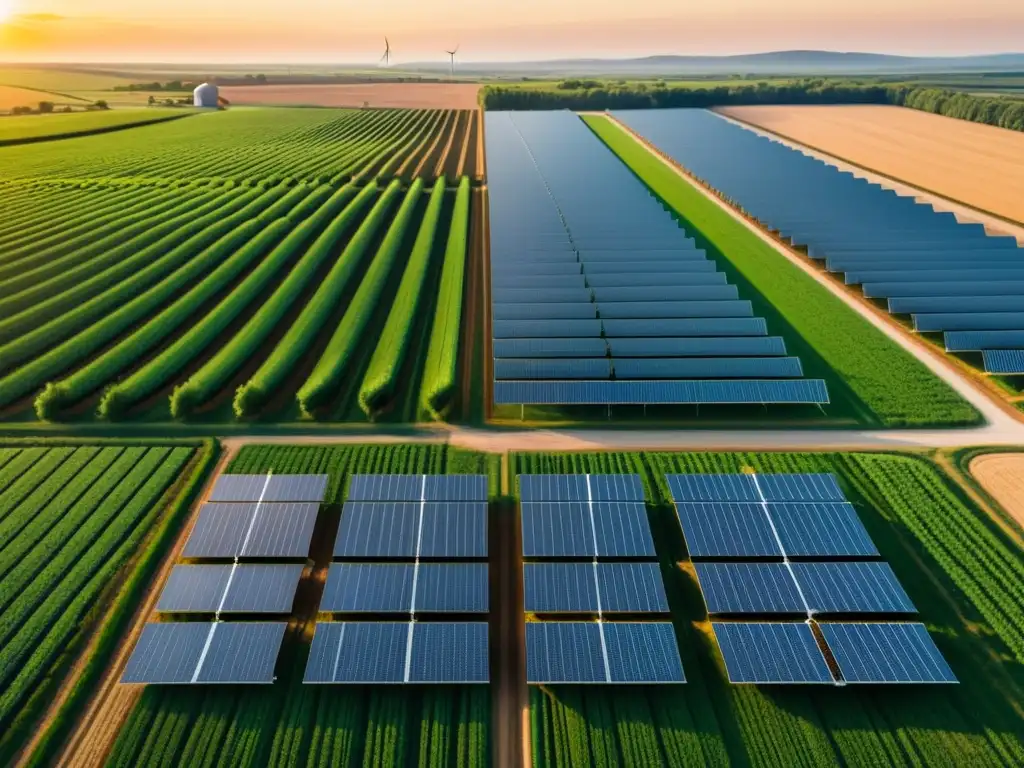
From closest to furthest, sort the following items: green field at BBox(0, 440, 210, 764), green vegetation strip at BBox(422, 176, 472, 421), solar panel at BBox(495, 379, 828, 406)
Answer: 1. green field at BBox(0, 440, 210, 764)
2. green vegetation strip at BBox(422, 176, 472, 421)
3. solar panel at BBox(495, 379, 828, 406)

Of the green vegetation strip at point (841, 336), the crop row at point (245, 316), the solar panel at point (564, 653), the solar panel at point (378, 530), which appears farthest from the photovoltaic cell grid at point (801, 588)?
the crop row at point (245, 316)

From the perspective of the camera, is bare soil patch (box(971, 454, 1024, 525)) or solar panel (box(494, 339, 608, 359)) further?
solar panel (box(494, 339, 608, 359))

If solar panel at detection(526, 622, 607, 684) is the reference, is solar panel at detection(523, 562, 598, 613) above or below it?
above

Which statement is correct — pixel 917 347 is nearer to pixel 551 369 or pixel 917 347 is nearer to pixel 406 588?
pixel 551 369

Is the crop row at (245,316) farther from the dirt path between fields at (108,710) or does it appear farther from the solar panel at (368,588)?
the dirt path between fields at (108,710)

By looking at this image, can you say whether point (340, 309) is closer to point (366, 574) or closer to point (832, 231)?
point (366, 574)

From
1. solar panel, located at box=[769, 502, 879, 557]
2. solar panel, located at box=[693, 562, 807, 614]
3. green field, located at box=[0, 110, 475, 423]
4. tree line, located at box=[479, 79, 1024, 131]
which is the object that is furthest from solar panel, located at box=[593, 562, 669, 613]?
tree line, located at box=[479, 79, 1024, 131]

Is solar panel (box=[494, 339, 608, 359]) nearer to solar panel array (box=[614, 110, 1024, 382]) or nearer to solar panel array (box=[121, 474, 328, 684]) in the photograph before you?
solar panel array (box=[121, 474, 328, 684])
